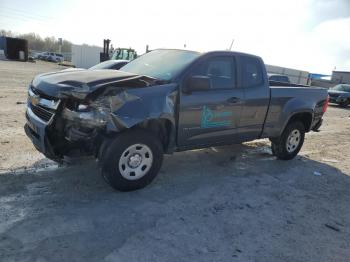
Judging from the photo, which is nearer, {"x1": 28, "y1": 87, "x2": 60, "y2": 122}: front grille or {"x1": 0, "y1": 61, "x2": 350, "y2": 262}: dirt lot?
{"x1": 0, "y1": 61, "x2": 350, "y2": 262}: dirt lot

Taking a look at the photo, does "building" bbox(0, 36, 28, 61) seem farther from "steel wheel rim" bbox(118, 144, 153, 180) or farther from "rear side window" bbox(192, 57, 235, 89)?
"steel wheel rim" bbox(118, 144, 153, 180)

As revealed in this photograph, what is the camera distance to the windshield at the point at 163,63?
5.00m

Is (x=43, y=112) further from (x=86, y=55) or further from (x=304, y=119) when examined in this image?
(x=86, y=55)

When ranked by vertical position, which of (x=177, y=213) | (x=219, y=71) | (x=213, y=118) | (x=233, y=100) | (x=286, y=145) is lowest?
(x=177, y=213)

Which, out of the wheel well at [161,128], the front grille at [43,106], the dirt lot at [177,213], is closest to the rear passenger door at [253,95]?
the dirt lot at [177,213]

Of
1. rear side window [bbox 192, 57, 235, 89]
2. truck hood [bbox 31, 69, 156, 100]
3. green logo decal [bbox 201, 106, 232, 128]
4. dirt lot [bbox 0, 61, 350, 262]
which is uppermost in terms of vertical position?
rear side window [bbox 192, 57, 235, 89]

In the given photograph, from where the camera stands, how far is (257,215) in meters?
4.36

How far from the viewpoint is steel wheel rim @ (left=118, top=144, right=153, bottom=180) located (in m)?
4.39

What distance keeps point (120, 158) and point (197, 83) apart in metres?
1.48

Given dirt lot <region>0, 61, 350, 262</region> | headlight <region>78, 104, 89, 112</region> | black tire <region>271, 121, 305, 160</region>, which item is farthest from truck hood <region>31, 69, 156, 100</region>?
black tire <region>271, 121, 305, 160</region>

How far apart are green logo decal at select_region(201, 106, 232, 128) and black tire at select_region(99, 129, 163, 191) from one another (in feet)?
2.80

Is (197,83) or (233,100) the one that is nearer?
(197,83)

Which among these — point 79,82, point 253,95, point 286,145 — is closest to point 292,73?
point 286,145

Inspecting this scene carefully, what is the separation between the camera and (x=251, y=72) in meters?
5.90
